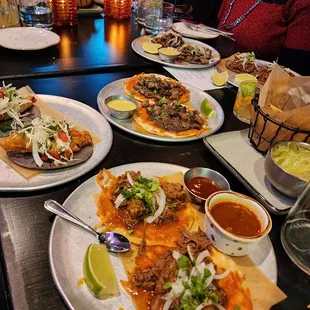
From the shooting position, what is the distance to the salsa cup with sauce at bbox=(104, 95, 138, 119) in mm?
2080

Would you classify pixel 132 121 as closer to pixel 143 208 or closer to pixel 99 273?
pixel 143 208

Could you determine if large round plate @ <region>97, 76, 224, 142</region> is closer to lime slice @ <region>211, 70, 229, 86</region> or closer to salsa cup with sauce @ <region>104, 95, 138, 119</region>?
salsa cup with sauce @ <region>104, 95, 138, 119</region>

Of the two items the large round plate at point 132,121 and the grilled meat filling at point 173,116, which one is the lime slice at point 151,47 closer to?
the large round plate at point 132,121

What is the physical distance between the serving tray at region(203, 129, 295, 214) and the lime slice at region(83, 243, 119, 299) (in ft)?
2.77

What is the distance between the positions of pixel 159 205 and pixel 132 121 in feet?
2.59

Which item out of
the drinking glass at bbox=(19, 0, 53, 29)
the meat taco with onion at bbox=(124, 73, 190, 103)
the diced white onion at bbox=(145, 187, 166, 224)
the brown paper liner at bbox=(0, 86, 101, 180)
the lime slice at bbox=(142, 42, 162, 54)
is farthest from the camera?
the drinking glass at bbox=(19, 0, 53, 29)

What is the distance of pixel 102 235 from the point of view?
1.33 m

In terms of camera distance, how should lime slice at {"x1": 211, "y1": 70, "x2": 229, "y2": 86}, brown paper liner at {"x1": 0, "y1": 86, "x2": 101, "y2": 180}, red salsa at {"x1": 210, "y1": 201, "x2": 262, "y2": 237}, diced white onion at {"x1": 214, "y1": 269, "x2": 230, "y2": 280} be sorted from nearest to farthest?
diced white onion at {"x1": 214, "y1": 269, "x2": 230, "y2": 280} → red salsa at {"x1": 210, "y1": 201, "x2": 262, "y2": 237} → brown paper liner at {"x1": 0, "y1": 86, "x2": 101, "y2": 180} → lime slice at {"x1": 211, "y1": 70, "x2": 229, "y2": 86}

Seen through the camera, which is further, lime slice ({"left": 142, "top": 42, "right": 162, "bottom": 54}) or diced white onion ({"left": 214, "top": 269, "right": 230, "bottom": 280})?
lime slice ({"left": 142, "top": 42, "right": 162, "bottom": 54})

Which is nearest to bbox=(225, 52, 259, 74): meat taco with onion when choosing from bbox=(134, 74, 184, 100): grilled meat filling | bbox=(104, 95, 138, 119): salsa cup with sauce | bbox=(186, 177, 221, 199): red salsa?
bbox=(134, 74, 184, 100): grilled meat filling

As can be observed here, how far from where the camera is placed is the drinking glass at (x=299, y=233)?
1.38 metres

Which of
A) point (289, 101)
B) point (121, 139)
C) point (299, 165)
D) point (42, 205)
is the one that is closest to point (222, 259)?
point (299, 165)

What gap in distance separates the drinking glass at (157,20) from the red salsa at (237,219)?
2.78m

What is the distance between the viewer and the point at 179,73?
2.89m
